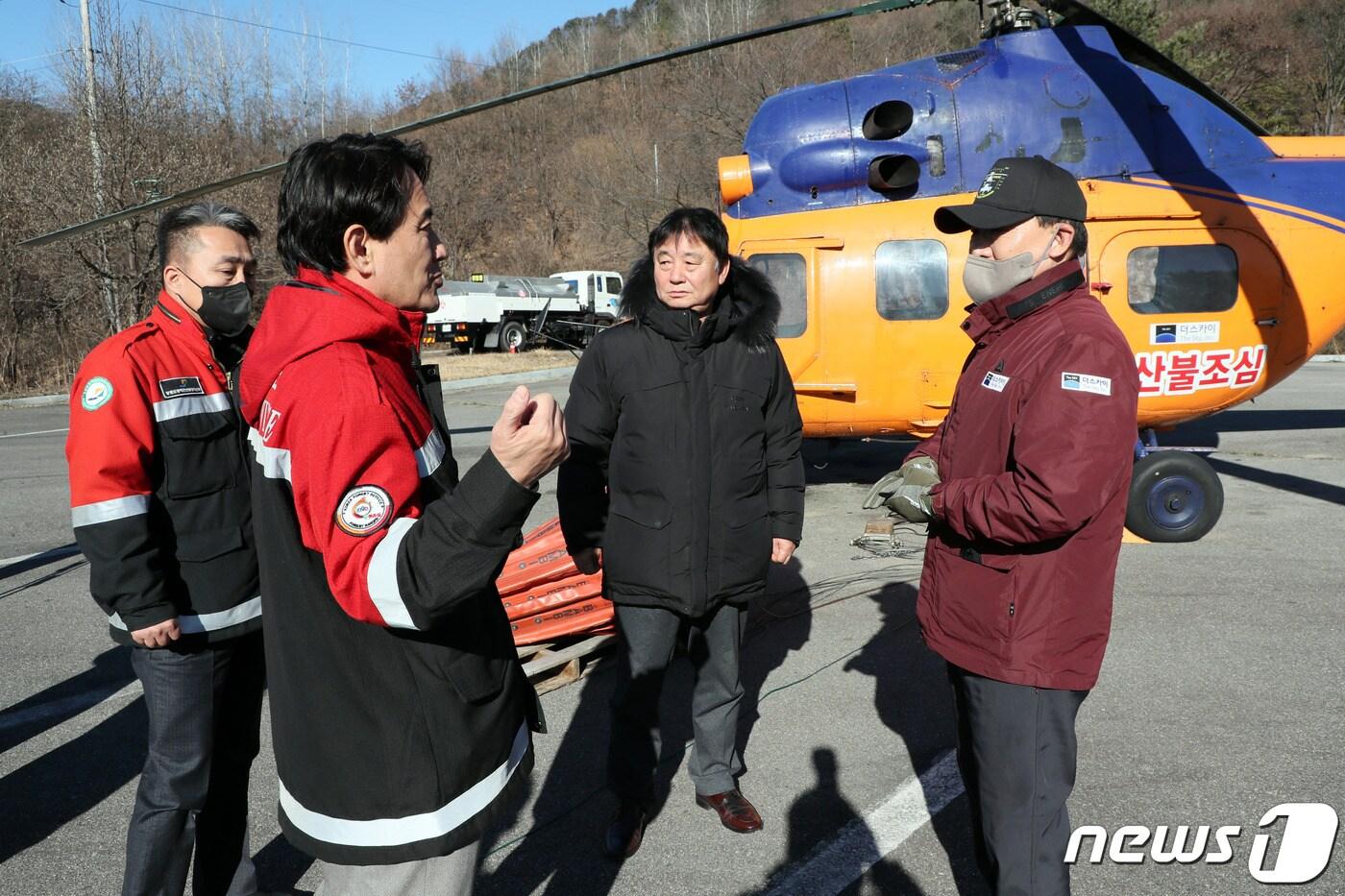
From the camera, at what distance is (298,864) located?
306 cm

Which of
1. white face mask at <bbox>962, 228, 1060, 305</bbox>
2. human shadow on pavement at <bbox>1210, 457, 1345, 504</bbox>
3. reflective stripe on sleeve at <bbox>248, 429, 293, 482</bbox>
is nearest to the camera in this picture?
reflective stripe on sleeve at <bbox>248, 429, 293, 482</bbox>

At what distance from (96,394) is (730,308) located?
1951mm

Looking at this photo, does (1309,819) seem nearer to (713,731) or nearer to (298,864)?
(713,731)

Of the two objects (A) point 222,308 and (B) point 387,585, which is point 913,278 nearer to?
(A) point 222,308

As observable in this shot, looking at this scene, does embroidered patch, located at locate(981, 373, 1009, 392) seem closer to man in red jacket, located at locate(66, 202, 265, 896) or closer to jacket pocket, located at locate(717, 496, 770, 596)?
jacket pocket, located at locate(717, 496, 770, 596)

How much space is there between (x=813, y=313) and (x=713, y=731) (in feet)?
14.4

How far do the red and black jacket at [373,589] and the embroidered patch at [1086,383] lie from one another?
54.2 inches

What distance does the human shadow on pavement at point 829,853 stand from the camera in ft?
9.39

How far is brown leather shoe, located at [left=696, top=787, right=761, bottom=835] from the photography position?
3.14 meters

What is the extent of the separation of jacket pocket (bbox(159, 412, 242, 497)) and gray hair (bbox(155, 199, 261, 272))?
514 mm

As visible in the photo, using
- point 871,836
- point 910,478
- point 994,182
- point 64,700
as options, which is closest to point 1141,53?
point 910,478

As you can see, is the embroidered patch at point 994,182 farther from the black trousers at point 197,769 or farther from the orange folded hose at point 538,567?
the orange folded hose at point 538,567

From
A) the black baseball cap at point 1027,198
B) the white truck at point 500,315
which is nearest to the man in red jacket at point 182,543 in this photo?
the black baseball cap at point 1027,198

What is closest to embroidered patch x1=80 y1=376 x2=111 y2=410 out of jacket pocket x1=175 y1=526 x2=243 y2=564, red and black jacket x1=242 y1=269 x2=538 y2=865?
jacket pocket x1=175 y1=526 x2=243 y2=564
